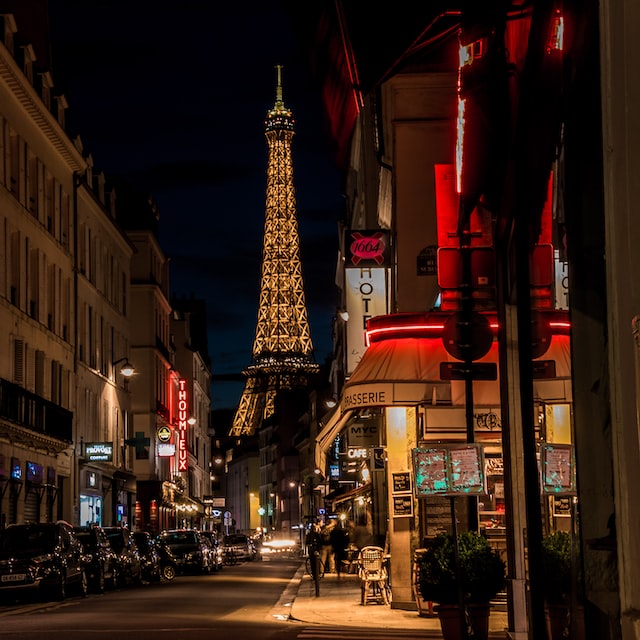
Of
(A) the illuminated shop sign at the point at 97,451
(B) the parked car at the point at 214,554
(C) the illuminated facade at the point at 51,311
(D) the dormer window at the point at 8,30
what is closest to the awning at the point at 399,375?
(C) the illuminated facade at the point at 51,311

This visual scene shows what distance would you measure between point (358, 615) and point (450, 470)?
25.9ft

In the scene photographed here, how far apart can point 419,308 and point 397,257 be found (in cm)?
111

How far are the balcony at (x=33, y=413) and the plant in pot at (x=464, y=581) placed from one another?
24392 millimetres

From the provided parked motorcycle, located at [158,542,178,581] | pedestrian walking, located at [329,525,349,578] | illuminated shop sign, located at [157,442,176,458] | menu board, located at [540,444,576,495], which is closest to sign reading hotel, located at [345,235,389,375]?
pedestrian walking, located at [329,525,349,578]

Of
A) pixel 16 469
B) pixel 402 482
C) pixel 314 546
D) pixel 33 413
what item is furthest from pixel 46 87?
pixel 402 482

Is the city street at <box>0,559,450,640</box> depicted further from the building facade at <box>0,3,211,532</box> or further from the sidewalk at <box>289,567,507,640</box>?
the building facade at <box>0,3,211,532</box>

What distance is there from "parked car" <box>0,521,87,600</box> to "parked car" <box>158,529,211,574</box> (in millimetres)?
16512

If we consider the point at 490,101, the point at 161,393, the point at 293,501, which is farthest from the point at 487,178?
the point at 293,501

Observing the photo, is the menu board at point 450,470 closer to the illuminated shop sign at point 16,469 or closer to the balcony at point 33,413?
the balcony at point 33,413

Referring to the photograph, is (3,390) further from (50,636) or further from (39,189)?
(50,636)

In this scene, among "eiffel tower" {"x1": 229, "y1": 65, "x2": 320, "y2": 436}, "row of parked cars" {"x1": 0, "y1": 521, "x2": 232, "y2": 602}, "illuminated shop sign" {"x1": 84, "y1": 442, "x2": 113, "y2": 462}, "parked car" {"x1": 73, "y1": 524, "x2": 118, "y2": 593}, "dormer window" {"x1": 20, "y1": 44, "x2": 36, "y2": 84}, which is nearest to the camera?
"row of parked cars" {"x1": 0, "y1": 521, "x2": 232, "y2": 602}

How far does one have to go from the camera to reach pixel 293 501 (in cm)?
14712

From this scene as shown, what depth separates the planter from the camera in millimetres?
15141

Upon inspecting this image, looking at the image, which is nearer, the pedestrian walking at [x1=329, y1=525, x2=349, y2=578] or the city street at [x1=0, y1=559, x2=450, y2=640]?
the city street at [x1=0, y1=559, x2=450, y2=640]
